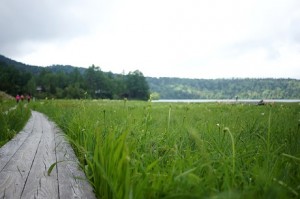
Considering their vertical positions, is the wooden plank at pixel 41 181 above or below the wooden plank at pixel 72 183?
below

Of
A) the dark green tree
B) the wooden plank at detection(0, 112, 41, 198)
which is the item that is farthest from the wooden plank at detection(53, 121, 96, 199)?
the dark green tree

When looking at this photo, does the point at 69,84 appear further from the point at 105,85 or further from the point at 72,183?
the point at 72,183

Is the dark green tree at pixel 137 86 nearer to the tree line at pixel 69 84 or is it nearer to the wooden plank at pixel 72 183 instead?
the tree line at pixel 69 84

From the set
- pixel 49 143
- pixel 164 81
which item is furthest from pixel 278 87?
pixel 49 143

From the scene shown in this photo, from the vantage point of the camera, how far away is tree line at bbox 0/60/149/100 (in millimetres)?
85938

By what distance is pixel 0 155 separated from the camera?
3.74 m

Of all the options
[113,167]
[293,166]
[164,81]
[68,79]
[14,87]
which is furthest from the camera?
[164,81]

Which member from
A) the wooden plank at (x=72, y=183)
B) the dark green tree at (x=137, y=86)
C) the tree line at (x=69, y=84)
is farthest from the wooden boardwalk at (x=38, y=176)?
the dark green tree at (x=137, y=86)

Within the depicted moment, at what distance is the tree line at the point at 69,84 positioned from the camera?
8594 centimetres

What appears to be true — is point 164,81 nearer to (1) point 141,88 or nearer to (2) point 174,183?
(1) point 141,88

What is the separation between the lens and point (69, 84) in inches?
3684

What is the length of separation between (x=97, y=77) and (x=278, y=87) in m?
80.6

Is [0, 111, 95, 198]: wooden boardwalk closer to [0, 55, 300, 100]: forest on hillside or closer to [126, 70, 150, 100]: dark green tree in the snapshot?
[0, 55, 300, 100]: forest on hillside

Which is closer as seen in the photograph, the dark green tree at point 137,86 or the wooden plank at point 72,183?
the wooden plank at point 72,183
